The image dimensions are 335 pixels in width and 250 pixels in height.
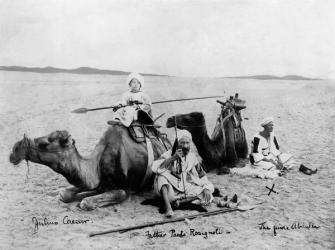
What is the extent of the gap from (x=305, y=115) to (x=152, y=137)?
2785 mm

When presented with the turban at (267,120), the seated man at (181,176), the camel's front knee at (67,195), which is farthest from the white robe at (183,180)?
the turban at (267,120)

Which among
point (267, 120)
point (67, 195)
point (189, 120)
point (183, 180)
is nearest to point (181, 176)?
point (183, 180)

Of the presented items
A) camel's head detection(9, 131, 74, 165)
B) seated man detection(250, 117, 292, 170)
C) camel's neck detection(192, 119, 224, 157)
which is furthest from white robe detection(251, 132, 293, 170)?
camel's head detection(9, 131, 74, 165)

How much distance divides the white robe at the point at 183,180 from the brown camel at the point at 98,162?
9.2 inches

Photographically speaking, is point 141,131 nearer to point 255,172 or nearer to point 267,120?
point 255,172

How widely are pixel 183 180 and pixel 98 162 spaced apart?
114cm

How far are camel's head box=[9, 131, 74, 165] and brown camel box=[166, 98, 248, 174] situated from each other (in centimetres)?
171

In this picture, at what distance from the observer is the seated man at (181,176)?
531cm

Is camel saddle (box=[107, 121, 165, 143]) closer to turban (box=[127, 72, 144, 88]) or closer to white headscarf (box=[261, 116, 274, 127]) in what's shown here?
turban (box=[127, 72, 144, 88])

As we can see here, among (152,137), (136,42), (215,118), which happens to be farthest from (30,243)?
(215,118)

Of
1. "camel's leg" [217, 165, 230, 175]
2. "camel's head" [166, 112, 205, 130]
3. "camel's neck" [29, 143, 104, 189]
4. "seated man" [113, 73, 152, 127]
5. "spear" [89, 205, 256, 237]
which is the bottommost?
"spear" [89, 205, 256, 237]

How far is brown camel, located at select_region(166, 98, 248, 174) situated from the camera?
613 cm

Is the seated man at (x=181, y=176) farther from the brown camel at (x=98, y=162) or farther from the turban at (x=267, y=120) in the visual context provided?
the turban at (x=267, y=120)

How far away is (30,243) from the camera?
16.0 feet
